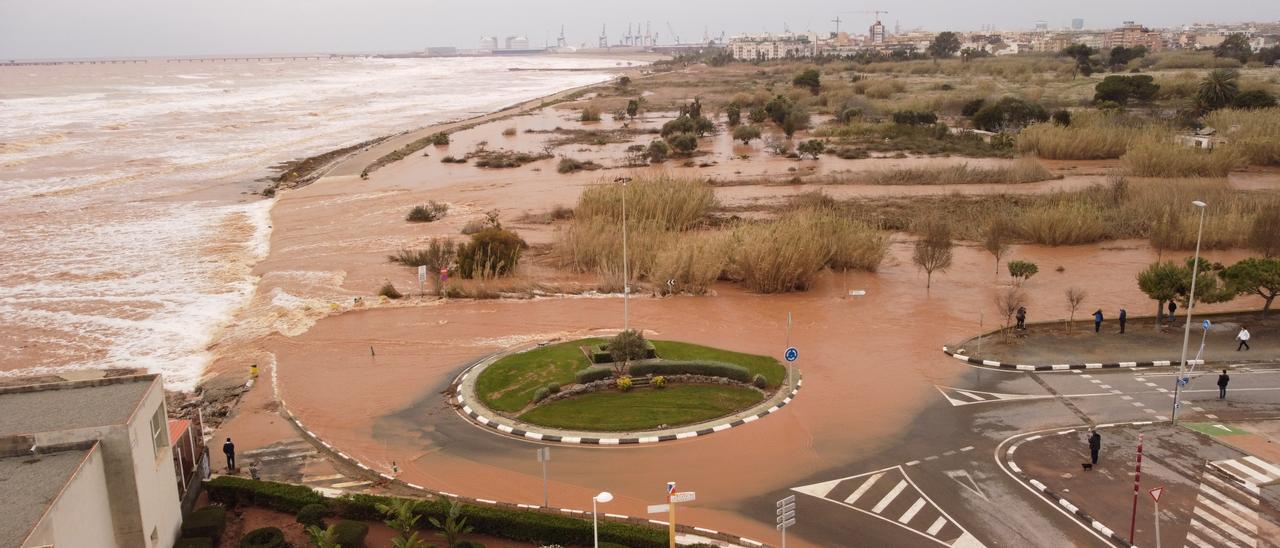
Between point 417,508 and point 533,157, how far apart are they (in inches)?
2194

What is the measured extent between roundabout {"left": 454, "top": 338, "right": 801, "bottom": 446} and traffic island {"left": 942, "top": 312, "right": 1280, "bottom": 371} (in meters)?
6.12

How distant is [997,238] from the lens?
3541 centimetres

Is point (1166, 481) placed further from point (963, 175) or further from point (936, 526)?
point (963, 175)

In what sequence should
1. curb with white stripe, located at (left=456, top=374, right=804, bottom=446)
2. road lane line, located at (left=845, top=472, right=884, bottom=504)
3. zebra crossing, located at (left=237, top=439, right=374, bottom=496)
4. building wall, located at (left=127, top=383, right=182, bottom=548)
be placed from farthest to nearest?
curb with white stripe, located at (left=456, top=374, right=804, bottom=446) → zebra crossing, located at (left=237, top=439, right=374, bottom=496) → road lane line, located at (left=845, top=472, right=884, bottom=504) → building wall, located at (left=127, top=383, right=182, bottom=548)

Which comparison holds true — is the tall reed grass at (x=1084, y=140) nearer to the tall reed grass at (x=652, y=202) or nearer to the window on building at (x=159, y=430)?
Answer: the tall reed grass at (x=652, y=202)

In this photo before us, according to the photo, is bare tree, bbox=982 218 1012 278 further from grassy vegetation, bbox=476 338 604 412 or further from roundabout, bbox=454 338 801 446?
grassy vegetation, bbox=476 338 604 412

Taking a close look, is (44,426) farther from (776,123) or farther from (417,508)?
(776,123)

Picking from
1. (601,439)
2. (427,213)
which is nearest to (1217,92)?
(427,213)

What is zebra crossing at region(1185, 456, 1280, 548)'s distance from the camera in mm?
15062

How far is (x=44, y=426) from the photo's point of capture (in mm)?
13656

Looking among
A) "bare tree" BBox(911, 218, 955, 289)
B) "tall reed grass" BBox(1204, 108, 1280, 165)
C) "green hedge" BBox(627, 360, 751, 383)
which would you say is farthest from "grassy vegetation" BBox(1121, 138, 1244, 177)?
"green hedge" BBox(627, 360, 751, 383)

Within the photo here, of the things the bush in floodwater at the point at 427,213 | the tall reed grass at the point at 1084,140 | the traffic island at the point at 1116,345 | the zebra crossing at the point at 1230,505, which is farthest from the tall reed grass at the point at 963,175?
the zebra crossing at the point at 1230,505

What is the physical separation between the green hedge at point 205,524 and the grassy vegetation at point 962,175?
4750 cm

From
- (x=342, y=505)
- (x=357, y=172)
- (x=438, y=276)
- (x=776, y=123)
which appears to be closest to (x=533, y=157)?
(x=357, y=172)
